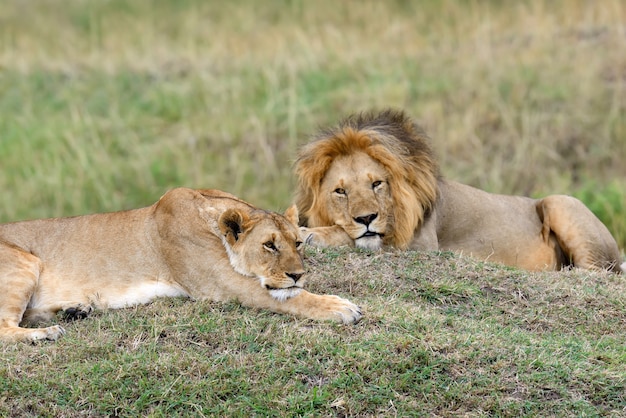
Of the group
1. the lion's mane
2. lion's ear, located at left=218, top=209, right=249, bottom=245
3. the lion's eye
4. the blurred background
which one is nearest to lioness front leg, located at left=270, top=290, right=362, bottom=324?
the lion's eye

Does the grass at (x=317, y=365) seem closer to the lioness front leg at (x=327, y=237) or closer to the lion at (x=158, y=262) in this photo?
the lion at (x=158, y=262)

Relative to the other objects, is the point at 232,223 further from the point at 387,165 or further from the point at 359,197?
the point at 387,165

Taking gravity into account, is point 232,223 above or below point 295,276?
above

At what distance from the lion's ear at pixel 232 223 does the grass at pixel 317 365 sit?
1.11 ft

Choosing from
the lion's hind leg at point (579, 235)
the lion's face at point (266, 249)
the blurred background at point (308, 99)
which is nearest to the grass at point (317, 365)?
the lion's face at point (266, 249)

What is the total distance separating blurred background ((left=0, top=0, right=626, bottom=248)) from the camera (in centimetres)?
1101

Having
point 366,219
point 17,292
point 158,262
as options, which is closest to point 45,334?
point 17,292

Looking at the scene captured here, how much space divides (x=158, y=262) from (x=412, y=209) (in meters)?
1.73

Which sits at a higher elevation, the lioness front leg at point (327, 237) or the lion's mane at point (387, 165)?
the lion's mane at point (387, 165)

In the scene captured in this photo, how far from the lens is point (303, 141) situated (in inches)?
277

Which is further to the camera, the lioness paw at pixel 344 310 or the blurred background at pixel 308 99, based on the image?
the blurred background at pixel 308 99

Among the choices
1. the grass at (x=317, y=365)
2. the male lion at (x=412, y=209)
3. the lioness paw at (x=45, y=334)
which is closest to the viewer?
the grass at (x=317, y=365)

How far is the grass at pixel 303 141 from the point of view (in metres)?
4.36

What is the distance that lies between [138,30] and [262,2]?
1951mm
